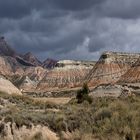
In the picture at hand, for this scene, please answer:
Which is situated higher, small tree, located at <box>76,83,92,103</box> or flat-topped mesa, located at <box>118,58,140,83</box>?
flat-topped mesa, located at <box>118,58,140,83</box>

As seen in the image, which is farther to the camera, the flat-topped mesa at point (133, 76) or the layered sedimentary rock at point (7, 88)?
the flat-topped mesa at point (133, 76)

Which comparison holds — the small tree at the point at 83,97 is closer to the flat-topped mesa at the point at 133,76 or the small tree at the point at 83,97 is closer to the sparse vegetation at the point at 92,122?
the sparse vegetation at the point at 92,122

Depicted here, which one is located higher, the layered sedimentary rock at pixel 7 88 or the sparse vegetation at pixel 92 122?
the layered sedimentary rock at pixel 7 88

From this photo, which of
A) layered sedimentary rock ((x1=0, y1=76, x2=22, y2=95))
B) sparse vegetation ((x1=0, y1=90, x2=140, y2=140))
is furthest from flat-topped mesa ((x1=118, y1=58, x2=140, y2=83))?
sparse vegetation ((x1=0, y1=90, x2=140, y2=140))

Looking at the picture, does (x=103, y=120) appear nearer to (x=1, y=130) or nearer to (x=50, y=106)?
(x=1, y=130)

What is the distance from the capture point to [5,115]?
27922mm

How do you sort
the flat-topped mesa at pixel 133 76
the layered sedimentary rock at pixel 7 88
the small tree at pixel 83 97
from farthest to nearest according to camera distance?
the flat-topped mesa at pixel 133 76 < the layered sedimentary rock at pixel 7 88 < the small tree at pixel 83 97

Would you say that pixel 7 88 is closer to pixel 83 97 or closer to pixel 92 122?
pixel 83 97

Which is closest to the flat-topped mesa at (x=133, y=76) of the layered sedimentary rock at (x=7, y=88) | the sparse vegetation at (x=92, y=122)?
the layered sedimentary rock at (x=7, y=88)

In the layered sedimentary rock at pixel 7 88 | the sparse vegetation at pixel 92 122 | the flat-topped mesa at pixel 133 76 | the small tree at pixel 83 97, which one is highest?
the flat-topped mesa at pixel 133 76

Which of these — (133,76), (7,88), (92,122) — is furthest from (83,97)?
(133,76)

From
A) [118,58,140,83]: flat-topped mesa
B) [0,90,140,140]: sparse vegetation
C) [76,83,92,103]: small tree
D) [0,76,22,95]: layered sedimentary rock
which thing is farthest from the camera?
[118,58,140,83]: flat-topped mesa

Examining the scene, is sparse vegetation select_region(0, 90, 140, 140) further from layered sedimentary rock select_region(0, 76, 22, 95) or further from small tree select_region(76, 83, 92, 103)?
layered sedimentary rock select_region(0, 76, 22, 95)

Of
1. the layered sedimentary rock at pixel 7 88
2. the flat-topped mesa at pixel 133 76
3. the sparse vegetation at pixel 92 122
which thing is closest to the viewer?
the sparse vegetation at pixel 92 122
